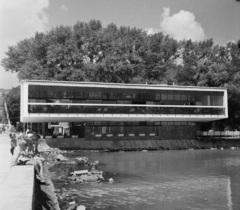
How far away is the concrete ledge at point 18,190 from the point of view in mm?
6760

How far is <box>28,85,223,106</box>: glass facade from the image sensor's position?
44.8 metres

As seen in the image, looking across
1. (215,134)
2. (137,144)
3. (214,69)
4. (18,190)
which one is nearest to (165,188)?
(18,190)

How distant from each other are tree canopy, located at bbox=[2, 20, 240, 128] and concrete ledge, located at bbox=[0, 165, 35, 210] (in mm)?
50369

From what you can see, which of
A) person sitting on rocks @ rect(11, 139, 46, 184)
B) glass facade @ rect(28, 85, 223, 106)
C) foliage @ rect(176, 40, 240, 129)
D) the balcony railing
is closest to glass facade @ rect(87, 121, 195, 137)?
the balcony railing

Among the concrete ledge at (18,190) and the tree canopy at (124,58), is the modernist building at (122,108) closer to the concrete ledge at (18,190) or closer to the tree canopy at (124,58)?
the tree canopy at (124,58)

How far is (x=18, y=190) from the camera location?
8.20 m

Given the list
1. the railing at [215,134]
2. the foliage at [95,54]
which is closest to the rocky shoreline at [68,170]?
the railing at [215,134]

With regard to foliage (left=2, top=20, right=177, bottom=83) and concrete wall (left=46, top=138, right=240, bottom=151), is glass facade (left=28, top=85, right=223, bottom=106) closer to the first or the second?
concrete wall (left=46, top=138, right=240, bottom=151)

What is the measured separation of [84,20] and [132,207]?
53.8 metres

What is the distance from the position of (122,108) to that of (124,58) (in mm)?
19393

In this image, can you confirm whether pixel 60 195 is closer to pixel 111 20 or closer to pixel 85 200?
pixel 85 200

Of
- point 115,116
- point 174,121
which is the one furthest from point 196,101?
point 115,116

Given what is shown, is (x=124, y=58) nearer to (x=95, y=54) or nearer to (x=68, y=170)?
(x=95, y=54)

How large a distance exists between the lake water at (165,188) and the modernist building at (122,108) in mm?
15734
